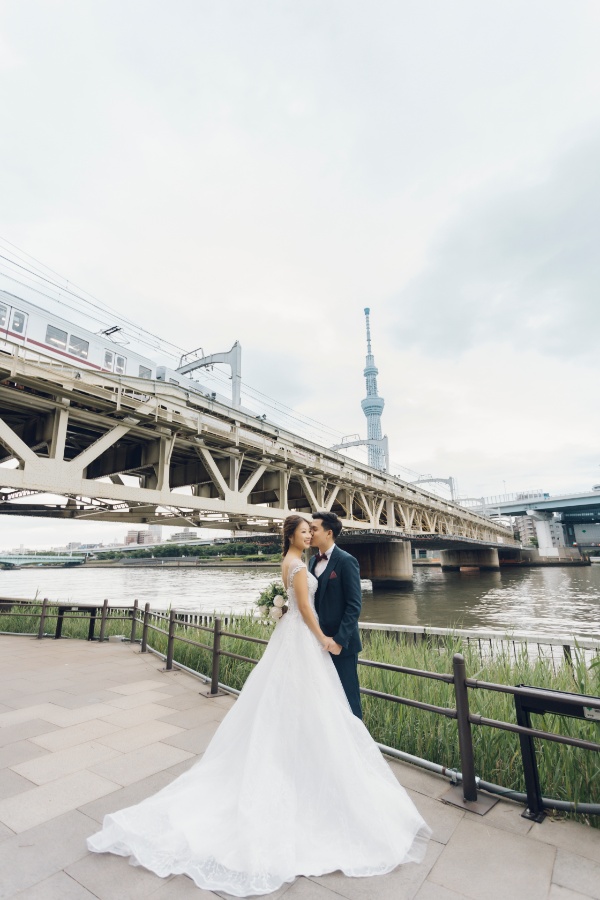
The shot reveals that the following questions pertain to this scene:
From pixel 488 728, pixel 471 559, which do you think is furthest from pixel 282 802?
pixel 471 559

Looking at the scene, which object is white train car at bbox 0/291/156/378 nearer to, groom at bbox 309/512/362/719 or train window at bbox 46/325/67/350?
train window at bbox 46/325/67/350

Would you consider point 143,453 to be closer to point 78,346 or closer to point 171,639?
point 78,346

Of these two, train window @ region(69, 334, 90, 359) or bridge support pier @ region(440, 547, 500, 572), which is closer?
train window @ region(69, 334, 90, 359)

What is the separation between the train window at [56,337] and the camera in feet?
48.9

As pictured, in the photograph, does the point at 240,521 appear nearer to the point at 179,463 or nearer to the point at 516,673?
the point at 179,463

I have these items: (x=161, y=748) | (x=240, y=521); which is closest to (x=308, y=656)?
(x=161, y=748)

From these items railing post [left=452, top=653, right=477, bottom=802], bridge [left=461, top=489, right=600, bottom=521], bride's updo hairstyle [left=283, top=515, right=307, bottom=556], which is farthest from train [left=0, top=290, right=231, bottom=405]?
bridge [left=461, top=489, right=600, bottom=521]

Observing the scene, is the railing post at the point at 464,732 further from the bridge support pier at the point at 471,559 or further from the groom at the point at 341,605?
the bridge support pier at the point at 471,559

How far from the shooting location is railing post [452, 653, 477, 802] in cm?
329

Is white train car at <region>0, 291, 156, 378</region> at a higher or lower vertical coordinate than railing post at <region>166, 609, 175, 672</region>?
higher

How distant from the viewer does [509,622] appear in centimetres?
1991

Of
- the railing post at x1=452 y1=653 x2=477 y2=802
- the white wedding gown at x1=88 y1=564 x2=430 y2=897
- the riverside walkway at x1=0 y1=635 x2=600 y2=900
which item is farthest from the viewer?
the railing post at x1=452 y1=653 x2=477 y2=802

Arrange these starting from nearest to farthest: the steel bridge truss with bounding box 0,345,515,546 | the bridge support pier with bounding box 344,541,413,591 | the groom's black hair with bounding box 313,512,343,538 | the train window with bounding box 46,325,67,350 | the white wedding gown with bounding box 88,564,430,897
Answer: the white wedding gown with bounding box 88,564,430,897
the groom's black hair with bounding box 313,512,343,538
the steel bridge truss with bounding box 0,345,515,546
the train window with bounding box 46,325,67,350
the bridge support pier with bounding box 344,541,413,591

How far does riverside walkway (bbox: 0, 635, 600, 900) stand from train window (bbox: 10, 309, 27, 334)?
1173 centimetres
